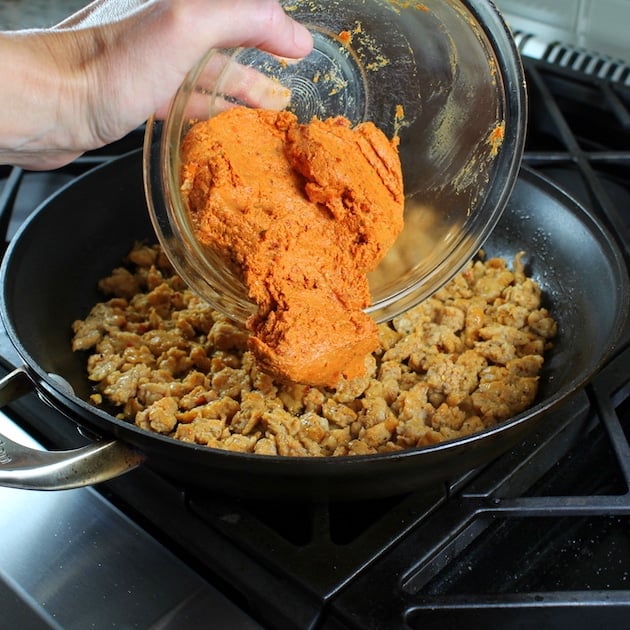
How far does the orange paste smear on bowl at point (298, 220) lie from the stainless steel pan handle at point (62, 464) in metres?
0.17

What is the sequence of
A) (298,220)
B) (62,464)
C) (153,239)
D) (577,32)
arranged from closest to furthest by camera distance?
(62,464)
(298,220)
(153,239)
(577,32)

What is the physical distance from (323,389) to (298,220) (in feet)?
0.71

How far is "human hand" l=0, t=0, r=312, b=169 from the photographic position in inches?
27.3

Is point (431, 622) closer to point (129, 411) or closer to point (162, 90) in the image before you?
point (129, 411)

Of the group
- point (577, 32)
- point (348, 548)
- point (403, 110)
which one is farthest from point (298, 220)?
point (577, 32)

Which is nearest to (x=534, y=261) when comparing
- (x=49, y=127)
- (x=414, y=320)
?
(x=414, y=320)

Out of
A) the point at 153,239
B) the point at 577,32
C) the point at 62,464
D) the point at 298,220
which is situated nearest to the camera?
the point at 62,464

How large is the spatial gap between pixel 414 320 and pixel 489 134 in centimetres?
27

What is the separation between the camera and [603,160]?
1.28 metres

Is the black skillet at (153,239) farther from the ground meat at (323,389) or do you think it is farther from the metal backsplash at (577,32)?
the metal backsplash at (577,32)

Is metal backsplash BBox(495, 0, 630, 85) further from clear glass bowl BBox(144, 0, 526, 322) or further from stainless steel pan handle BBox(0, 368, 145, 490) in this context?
stainless steel pan handle BBox(0, 368, 145, 490)

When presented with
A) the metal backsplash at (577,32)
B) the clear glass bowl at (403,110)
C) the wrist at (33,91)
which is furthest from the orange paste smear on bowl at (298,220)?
the metal backsplash at (577,32)

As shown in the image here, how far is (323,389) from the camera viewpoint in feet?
3.03

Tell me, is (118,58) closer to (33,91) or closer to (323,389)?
(33,91)
